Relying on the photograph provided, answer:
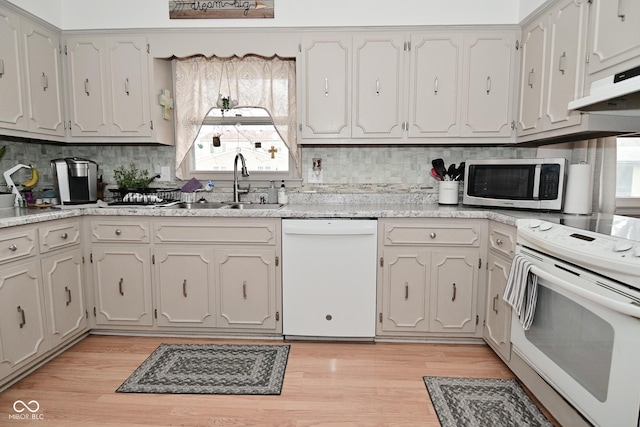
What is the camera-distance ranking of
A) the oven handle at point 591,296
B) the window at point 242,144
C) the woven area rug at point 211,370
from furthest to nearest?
the window at point 242,144 → the woven area rug at point 211,370 → the oven handle at point 591,296

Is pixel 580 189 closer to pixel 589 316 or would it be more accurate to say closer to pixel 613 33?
pixel 613 33

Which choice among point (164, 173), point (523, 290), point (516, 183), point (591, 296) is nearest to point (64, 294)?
point (164, 173)

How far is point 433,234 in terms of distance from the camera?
7.82 ft

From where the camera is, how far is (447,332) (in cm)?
247

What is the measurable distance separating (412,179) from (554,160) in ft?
3.29

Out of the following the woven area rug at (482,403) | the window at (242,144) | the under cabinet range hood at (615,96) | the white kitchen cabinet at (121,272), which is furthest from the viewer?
the window at (242,144)

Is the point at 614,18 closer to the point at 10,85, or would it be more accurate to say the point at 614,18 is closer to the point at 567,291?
the point at 567,291

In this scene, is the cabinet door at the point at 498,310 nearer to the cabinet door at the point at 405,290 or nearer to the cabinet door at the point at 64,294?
the cabinet door at the point at 405,290

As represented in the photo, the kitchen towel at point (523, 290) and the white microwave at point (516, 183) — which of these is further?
the white microwave at point (516, 183)

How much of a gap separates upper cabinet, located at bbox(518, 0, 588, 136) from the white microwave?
242 mm

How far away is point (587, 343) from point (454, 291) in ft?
3.23

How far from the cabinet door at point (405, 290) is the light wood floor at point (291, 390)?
0.53ft

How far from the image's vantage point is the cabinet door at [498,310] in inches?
83.7

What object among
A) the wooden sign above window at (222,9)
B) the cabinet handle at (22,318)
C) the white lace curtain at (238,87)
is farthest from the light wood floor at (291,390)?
the wooden sign above window at (222,9)
